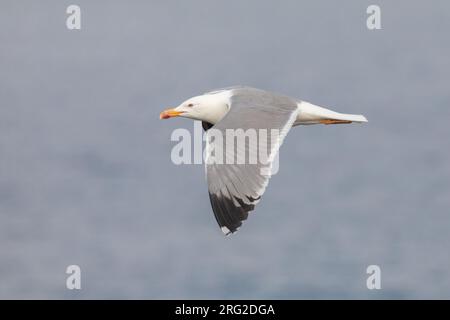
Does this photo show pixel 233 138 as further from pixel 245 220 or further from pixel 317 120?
pixel 317 120

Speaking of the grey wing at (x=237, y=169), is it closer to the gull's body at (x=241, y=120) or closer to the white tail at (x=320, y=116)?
the gull's body at (x=241, y=120)

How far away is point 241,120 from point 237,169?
735 millimetres

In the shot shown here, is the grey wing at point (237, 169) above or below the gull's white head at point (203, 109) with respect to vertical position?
below

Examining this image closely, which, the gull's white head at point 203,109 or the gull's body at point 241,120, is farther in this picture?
the gull's white head at point 203,109

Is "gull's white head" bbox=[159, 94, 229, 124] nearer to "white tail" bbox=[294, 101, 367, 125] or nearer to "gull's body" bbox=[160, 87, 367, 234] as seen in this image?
"gull's body" bbox=[160, 87, 367, 234]

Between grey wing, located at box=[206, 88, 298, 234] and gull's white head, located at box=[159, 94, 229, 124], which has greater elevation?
gull's white head, located at box=[159, 94, 229, 124]

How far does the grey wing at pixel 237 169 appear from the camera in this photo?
8328 mm

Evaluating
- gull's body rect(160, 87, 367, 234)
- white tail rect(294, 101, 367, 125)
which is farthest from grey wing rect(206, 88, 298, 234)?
white tail rect(294, 101, 367, 125)

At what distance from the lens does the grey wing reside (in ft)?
27.3

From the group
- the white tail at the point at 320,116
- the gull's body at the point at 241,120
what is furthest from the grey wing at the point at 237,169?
the white tail at the point at 320,116

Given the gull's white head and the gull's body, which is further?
the gull's white head

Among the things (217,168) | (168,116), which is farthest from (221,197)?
(168,116)

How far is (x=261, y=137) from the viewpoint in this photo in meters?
8.88

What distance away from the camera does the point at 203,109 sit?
10.3 meters
